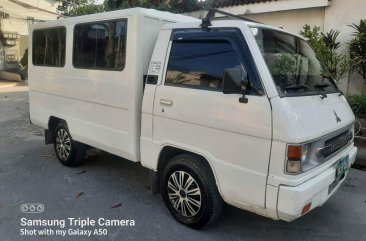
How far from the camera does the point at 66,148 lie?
5.08 metres

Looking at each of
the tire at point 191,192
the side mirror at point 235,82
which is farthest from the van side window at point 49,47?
the side mirror at point 235,82

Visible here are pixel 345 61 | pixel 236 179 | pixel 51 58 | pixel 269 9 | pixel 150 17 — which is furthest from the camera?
pixel 269 9

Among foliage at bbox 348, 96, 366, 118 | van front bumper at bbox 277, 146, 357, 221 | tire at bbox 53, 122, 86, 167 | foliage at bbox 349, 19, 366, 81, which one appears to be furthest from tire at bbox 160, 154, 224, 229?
foliage at bbox 349, 19, 366, 81

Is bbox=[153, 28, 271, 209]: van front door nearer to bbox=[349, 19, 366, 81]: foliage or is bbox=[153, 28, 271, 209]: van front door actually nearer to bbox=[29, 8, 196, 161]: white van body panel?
bbox=[29, 8, 196, 161]: white van body panel

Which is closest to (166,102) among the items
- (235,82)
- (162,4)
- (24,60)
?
(235,82)

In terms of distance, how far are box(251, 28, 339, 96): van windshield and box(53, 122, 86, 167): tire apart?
3.20 meters

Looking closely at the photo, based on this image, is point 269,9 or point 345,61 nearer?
point 345,61

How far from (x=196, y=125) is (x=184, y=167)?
1.61 feet

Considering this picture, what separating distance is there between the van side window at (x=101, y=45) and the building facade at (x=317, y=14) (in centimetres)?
284

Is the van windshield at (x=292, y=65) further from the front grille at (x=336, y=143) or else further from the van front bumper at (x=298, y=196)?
the van front bumper at (x=298, y=196)

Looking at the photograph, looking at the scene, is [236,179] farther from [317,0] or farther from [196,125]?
[317,0]

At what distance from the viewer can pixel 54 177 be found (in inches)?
187

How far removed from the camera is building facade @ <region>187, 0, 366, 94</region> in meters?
6.97

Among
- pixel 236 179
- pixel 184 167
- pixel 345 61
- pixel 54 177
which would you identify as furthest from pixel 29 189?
pixel 345 61
